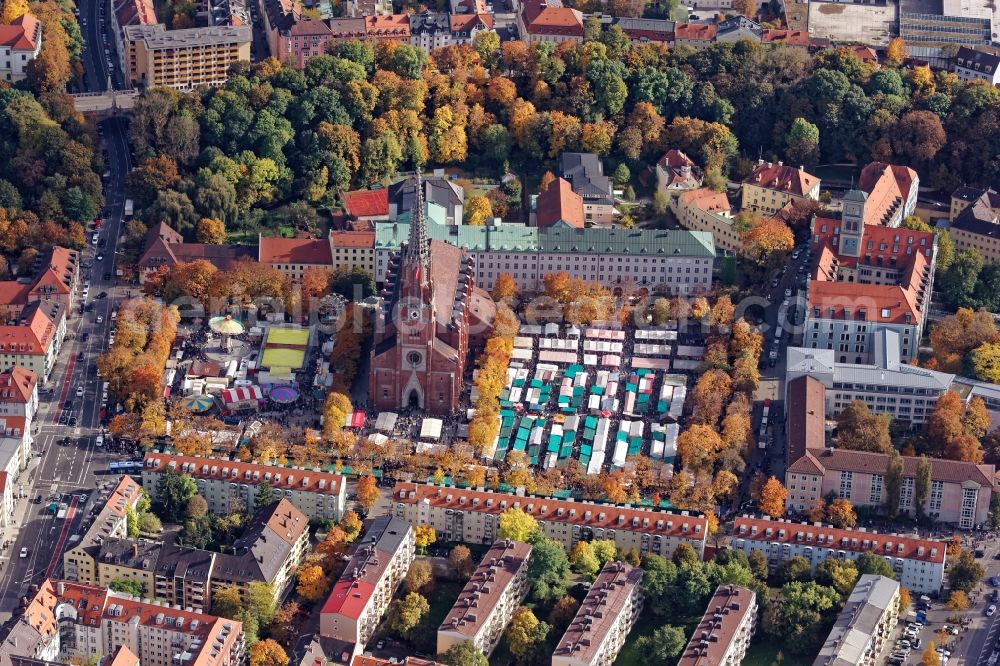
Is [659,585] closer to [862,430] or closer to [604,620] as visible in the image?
[604,620]

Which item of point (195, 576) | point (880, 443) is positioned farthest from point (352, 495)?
point (880, 443)

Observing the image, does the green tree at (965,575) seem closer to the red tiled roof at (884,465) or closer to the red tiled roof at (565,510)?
the red tiled roof at (884,465)

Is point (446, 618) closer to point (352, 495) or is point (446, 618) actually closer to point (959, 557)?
point (352, 495)

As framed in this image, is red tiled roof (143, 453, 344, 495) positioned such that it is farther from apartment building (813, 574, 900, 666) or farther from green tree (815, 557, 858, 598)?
apartment building (813, 574, 900, 666)

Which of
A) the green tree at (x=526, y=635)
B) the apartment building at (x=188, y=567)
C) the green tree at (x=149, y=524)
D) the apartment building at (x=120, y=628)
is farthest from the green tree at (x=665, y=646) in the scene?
the green tree at (x=149, y=524)

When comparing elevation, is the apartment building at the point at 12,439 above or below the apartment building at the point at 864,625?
above
